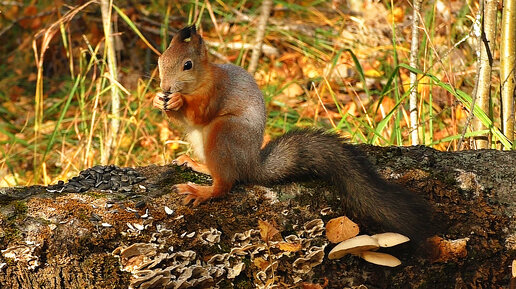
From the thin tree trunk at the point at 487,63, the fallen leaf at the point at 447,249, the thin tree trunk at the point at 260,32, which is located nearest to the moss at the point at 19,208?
the fallen leaf at the point at 447,249

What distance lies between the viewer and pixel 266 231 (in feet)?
7.38

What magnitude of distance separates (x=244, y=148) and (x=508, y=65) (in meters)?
1.53

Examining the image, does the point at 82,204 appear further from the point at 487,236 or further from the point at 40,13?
the point at 40,13

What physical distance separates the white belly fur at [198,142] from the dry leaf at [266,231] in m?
0.58

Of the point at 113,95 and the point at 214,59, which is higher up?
the point at 214,59

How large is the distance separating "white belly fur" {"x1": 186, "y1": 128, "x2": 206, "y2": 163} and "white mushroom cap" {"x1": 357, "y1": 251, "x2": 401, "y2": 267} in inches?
32.6

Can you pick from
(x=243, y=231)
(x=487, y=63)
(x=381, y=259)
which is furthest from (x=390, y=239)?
(x=487, y=63)

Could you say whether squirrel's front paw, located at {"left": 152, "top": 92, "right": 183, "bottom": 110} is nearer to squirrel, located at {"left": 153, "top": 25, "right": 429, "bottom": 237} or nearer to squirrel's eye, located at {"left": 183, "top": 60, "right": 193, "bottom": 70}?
squirrel, located at {"left": 153, "top": 25, "right": 429, "bottom": 237}

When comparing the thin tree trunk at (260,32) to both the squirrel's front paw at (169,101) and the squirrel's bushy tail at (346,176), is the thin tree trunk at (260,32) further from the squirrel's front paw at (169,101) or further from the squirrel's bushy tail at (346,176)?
the squirrel's bushy tail at (346,176)

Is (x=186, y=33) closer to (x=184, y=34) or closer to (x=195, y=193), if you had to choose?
(x=184, y=34)

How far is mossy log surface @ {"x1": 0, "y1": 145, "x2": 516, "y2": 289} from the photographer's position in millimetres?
2080

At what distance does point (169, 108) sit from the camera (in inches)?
108

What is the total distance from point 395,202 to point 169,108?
964 millimetres

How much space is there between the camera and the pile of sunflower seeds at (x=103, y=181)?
2.36m
